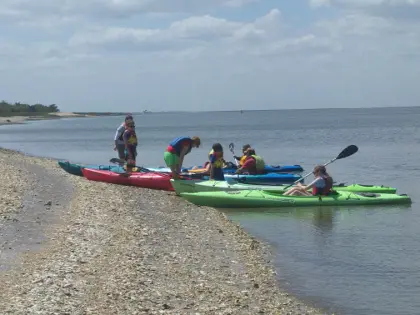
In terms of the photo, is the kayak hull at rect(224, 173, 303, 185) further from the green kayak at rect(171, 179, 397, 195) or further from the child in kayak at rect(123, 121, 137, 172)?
the child in kayak at rect(123, 121, 137, 172)

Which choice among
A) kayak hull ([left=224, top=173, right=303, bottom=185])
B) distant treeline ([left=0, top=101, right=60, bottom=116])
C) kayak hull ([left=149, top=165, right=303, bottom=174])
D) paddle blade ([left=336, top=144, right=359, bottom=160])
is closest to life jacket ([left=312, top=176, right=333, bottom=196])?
kayak hull ([left=224, top=173, right=303, bottom=185])

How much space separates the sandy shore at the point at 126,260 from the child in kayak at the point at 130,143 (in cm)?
326

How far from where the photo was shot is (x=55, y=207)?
13.7 metres

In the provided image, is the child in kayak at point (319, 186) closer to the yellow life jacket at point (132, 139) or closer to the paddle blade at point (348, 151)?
the paddle blade at point (348, 151)

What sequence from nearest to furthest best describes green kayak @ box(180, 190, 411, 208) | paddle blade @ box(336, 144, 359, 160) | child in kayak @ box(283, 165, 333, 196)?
green kayak @ box(180, 190, 411, 208) → child in kayak @ box(283, 165, 333, 196) → paddle blade @ box(336, 144, 359, 160)

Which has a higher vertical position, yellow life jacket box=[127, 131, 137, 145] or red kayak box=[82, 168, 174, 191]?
yellow life jacket box=[127, 131, 137, 145]

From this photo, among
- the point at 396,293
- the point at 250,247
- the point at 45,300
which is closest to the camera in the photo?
the point at 45,300

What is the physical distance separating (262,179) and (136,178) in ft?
12.6

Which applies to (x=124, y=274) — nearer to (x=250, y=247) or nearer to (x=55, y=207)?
(x=250, y=247)

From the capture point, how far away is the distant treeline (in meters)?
137

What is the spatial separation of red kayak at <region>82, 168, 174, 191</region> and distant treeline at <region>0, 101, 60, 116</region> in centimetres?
11886

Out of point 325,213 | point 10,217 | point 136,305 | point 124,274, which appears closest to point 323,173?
point 325,213

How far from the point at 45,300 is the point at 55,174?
14.4 m

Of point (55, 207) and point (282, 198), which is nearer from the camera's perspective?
point (55, 207)
